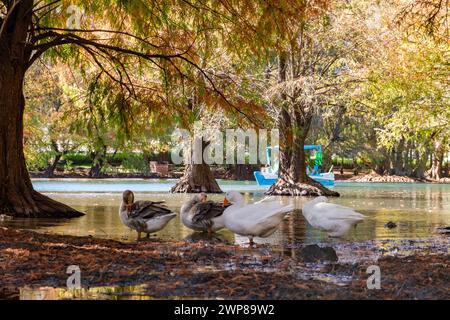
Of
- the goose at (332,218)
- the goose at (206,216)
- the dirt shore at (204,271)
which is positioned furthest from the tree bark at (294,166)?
the dirt shore at (204,271)

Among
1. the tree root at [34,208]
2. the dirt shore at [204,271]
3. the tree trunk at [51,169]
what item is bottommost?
the dirt shore at [204,271]

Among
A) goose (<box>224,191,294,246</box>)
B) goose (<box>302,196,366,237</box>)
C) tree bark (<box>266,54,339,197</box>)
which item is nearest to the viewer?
goose (<box>224,191,294,246</box>)

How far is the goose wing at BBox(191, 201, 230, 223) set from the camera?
12.0 meters

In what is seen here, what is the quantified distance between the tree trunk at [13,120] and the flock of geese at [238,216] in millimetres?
3779

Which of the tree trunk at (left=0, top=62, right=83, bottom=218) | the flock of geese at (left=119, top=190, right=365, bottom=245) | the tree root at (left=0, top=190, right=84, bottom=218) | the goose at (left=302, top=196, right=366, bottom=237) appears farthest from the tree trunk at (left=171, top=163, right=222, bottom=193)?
the goose at (left=302, top=196, right=366, bottom=237)

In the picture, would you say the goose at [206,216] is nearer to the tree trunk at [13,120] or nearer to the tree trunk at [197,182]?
the tree trunk at [13,120]

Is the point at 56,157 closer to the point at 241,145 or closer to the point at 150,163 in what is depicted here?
the point at 150,163

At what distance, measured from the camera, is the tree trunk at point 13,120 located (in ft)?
48.0

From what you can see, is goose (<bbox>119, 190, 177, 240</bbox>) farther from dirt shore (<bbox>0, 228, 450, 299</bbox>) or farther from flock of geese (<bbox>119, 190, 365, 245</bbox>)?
dirt shore (<bbox>0, 228, 450, 299</bbox>)

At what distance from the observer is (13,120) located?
49.1 ft

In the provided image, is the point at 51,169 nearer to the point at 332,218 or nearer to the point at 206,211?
the point at 206,211

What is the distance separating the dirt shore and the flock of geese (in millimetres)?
652

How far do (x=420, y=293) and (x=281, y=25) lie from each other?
24.2 feet
